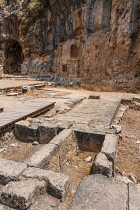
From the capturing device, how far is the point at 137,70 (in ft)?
33.5

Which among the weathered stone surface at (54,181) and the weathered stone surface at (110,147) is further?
the weathered stone surface at (110,147)

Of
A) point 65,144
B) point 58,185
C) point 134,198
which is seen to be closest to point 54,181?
point 58,185

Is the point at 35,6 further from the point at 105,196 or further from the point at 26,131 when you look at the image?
the point at 105,196

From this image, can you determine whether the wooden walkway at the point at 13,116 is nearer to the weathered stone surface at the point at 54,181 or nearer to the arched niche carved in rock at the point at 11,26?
the weathered stone surface at the point at 54,181

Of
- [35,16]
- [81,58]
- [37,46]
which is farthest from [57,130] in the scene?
[35,16]

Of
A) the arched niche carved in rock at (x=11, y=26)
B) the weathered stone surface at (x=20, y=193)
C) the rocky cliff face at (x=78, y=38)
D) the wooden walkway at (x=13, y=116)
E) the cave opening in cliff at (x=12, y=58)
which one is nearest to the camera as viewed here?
the weathered stone surface at (x=20, y=193)

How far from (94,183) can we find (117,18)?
12459 millimetres

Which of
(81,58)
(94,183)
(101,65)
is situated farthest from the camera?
(81,58)

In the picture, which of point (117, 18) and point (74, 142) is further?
point (117, 18)

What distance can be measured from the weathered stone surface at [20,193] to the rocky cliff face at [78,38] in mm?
10251

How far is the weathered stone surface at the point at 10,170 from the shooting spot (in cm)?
158

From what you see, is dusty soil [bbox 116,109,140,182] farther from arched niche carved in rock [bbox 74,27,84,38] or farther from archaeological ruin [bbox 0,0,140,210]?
arched niche carved in rock [bbox 74,27,84,38]

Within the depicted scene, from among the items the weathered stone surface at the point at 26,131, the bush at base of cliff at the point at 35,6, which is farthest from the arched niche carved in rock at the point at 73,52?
the weathered stone surface at the point at 26,131

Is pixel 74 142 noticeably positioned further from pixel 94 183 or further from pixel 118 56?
pixel 118 56
